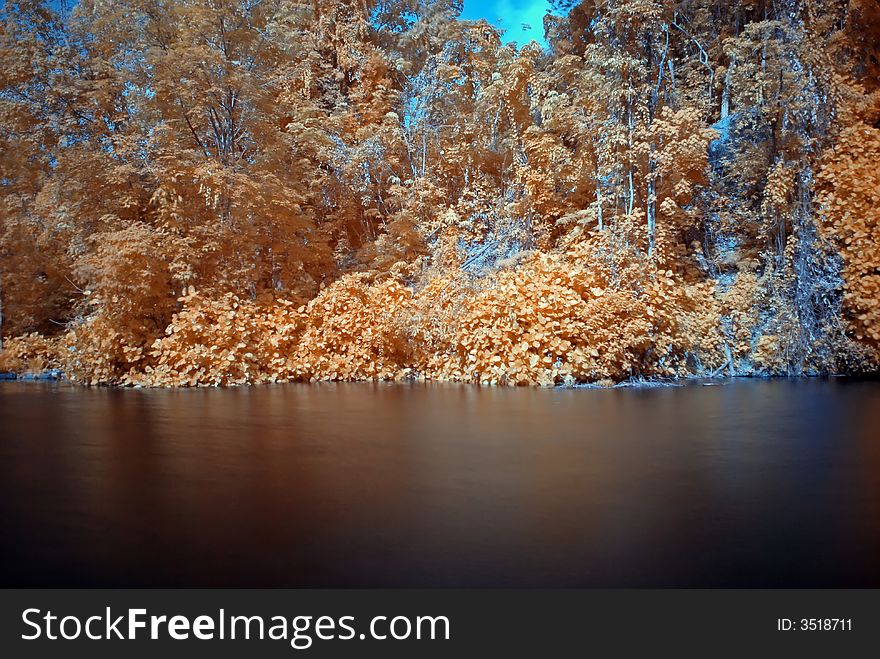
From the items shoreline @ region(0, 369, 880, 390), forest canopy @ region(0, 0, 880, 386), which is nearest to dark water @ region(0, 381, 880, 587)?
shoreline @ region(0, 369, 880, 390)

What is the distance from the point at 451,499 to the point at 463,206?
7081mm

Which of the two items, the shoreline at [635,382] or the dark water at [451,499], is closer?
the dark water at [451,499]

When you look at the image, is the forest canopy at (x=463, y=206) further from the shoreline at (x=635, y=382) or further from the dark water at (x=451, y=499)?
the dark water at (x=451, y=499)

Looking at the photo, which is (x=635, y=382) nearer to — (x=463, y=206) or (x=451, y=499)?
(x=463, y=206)

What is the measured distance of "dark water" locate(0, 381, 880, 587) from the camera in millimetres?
1269

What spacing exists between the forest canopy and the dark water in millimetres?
2134

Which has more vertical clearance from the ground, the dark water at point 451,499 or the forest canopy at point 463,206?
the forest canopy at point 463,206

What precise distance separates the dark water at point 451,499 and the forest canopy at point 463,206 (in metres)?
2.13

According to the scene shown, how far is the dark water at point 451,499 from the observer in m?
1.27

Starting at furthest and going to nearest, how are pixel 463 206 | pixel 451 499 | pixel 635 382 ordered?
pixel 463 206, pixel 635 382, pixel 451 499

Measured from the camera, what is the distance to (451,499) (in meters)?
1.84

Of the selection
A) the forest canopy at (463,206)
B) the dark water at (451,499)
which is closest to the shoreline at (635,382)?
the forest canopy at (463,206)

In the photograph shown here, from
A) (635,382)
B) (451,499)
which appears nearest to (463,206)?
(635,382)

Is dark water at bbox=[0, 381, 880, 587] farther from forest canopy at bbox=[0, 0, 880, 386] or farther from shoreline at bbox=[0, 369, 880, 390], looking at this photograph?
forest canopy at bbox=[0, 0, 880, 386]
